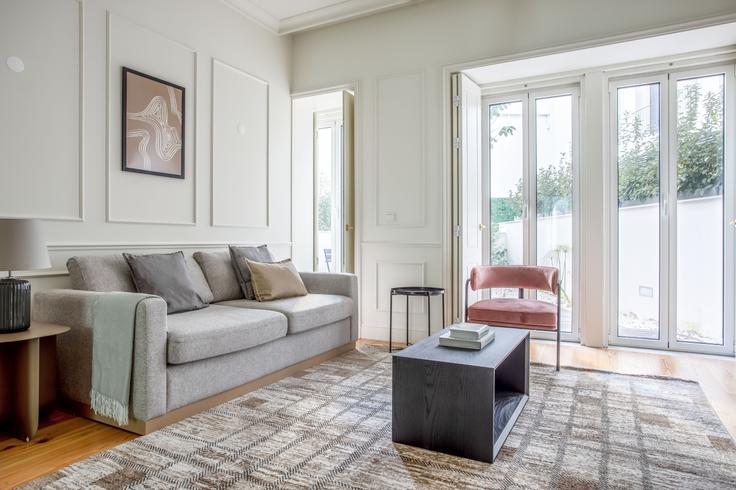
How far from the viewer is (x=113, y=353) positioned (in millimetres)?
2273

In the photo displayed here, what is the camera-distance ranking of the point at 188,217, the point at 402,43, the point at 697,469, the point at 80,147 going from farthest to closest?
the point at 402,43 < the point at 188,217 < the point at 80,147 < the point at 697,469

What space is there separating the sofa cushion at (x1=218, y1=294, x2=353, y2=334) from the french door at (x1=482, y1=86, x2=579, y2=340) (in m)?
1.68

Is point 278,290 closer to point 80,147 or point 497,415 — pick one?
point 80,147

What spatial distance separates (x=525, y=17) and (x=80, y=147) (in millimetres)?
3433

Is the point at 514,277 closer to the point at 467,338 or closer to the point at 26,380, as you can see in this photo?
the point at 467,338

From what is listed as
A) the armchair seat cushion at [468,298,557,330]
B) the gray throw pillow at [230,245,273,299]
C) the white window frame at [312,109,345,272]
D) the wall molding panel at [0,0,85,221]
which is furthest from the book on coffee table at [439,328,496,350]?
the white window frame at [312,109,345,272]

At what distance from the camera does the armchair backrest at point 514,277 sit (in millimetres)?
3730

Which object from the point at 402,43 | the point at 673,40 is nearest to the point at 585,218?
the point at 673,40

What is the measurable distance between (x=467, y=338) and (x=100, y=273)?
2116 mm

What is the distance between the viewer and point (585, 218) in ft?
13.4

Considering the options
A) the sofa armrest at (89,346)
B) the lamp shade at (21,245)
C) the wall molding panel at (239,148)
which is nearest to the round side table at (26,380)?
the sofa armrest at (89,346)

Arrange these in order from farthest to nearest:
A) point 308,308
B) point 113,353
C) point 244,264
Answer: point 244,264
point 308,308
point 113,353

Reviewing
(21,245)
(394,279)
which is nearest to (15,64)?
(21,245)

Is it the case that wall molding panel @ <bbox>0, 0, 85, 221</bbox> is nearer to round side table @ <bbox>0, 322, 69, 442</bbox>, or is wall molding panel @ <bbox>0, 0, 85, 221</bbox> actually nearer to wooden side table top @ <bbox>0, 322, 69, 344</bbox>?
wooden side table top @ <bbox>0, 322, 69, 344</bbox>
